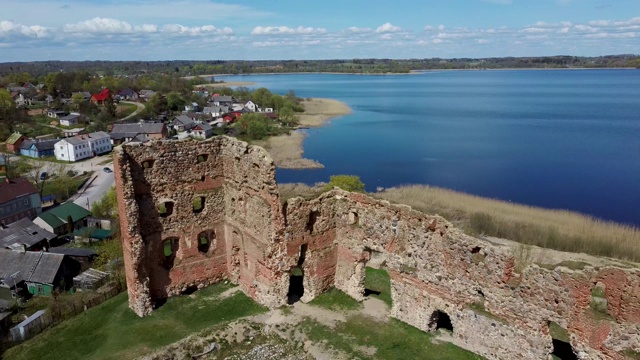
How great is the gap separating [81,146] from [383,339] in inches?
2231

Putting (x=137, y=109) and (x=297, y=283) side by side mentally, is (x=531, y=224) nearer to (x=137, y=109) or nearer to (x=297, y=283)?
(x=297, y=283)

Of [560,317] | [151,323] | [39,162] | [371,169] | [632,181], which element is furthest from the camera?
[39,162]

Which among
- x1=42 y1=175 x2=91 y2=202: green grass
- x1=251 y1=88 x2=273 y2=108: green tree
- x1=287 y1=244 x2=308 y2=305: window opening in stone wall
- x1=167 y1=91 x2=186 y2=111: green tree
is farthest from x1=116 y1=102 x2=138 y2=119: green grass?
x1=287 y1=244 x2=308 y2=305: window opening in stone wall

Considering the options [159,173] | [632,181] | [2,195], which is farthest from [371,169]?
[159,173]

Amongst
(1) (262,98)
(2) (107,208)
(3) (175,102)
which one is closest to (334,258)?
(2) (107,208)

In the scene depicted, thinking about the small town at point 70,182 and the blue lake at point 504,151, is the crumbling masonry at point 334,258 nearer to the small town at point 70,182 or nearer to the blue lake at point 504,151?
the small town at point 70,182

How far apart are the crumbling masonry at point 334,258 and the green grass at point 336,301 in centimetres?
30

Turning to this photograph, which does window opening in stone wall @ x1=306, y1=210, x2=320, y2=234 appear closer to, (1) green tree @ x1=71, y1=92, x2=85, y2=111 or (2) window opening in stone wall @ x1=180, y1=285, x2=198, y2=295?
(2) window opening in stone wall @ x1=180, y1=285, x2=198, y2=295

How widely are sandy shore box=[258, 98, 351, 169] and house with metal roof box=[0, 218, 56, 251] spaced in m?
21.9

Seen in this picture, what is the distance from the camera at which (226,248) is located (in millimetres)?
19281

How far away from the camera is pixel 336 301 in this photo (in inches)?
679

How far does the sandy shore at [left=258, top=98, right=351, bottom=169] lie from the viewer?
55906mm

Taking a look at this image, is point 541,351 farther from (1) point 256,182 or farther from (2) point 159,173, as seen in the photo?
(2) point 159,173

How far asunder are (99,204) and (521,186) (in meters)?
38.0
